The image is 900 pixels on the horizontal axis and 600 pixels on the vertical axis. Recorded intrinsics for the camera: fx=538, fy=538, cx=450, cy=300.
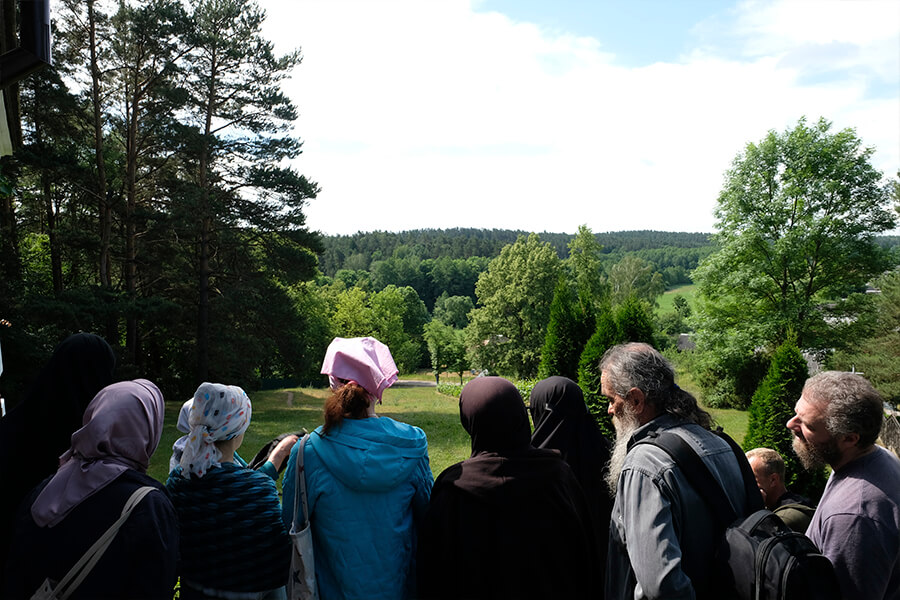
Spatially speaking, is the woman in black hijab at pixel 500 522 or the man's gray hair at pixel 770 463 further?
the man's gray hair at pixel 770 463

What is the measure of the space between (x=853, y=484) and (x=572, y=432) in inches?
69.2

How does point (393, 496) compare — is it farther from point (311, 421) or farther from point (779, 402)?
point (311, 421)

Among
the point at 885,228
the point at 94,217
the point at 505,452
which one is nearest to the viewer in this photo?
the point at 505,452

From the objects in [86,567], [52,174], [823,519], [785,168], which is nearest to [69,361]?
[86,567]

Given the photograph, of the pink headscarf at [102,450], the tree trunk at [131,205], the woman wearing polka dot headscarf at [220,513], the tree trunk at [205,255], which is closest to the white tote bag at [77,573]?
the pink headscarf at [102,450]

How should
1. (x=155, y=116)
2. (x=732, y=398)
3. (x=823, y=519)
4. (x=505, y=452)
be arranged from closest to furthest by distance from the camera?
(x=823, y=519) → (x=505, y=452) → (x=155, y=116) → (x=732, y=398)

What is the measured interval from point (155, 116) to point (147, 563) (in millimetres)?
19607

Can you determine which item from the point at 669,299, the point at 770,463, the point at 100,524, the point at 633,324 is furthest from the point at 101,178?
the point at 669,299

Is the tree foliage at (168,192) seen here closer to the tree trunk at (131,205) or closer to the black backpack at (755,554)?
the tree trunk at (131,205)

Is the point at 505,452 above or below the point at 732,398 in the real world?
above

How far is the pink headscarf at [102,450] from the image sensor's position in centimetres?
195

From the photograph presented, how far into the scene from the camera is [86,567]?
1.91m

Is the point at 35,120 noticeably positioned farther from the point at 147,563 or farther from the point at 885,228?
the point at 885,228

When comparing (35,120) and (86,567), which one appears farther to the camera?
(35,120)
